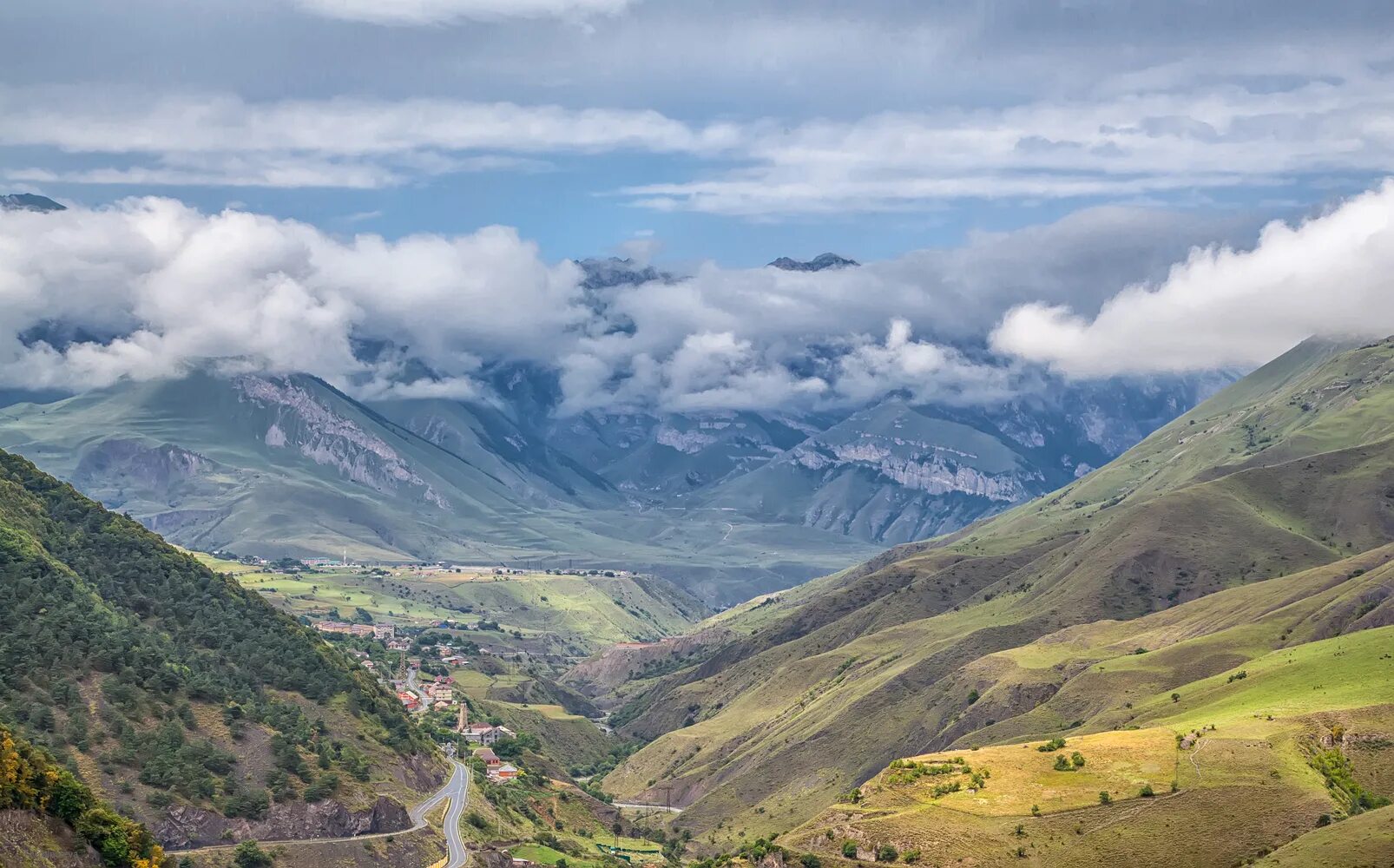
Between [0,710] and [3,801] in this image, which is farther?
[0,710]

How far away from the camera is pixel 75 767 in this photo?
19500 cm

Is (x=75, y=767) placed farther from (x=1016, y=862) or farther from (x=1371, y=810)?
(x=1371, y=810)

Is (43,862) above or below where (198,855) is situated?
above

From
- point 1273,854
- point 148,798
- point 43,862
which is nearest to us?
point 43,862

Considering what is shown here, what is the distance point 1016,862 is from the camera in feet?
645

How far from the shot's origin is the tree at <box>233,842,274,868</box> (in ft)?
648

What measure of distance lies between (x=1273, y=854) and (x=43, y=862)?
130857 mm

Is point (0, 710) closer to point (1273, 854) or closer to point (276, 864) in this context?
point (276, 864)

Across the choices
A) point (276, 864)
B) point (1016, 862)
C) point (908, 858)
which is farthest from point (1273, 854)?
point (276, 864)

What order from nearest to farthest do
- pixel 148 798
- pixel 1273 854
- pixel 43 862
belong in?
1. pixel 43 862
2. pixel 1273 854
3. pixel 148 798

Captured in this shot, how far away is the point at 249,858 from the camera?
649 ft

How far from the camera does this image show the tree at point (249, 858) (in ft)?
648

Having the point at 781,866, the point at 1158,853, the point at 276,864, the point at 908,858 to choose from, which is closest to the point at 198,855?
the point at 276,864

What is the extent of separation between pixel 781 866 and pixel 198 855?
2771 inches
